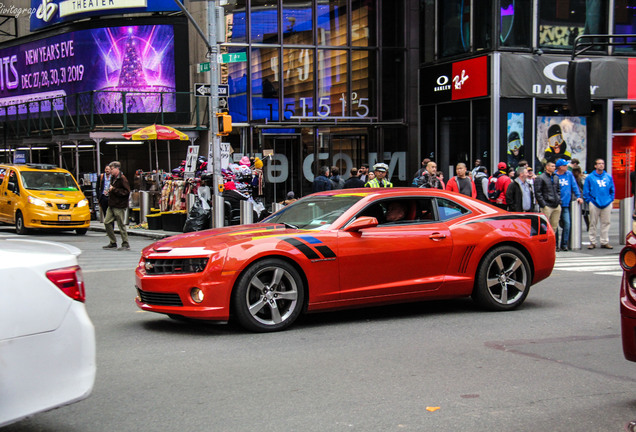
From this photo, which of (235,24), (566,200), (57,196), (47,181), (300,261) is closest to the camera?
(300,261)

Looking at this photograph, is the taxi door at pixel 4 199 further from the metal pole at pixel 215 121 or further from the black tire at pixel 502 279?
the black tire at pixel 502 279

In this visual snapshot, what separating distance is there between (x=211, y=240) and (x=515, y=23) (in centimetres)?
1796

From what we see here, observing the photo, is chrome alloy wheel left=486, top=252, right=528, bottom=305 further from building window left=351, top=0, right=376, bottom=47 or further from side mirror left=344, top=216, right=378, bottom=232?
building window left=351, top=0, right=376, bottom=47

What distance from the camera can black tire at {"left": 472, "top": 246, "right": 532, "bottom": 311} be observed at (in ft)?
27.3

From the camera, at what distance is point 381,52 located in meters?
27.5

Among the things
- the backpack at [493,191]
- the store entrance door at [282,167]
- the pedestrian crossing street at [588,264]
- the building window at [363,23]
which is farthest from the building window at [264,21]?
the pedestrian crossing street at [588,264]

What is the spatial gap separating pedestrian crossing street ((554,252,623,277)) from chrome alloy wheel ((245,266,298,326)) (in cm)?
664

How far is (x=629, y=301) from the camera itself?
4867 millimetres

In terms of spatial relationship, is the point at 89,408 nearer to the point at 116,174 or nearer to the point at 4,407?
the point at 4,407

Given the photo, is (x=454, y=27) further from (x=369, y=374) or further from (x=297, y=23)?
(x=369, y=374)

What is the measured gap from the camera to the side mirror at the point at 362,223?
7.50 metres

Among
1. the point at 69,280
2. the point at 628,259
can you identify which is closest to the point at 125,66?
the point at 69,280

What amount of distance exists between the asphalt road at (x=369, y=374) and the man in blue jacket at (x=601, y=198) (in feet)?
24.9

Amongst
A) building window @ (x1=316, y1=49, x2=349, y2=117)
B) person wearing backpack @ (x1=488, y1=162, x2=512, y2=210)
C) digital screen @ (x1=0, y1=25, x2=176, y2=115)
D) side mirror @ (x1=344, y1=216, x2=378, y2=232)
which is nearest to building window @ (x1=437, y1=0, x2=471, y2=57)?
building window @ (x1=316, y1=49, x2=349, y2=117)
